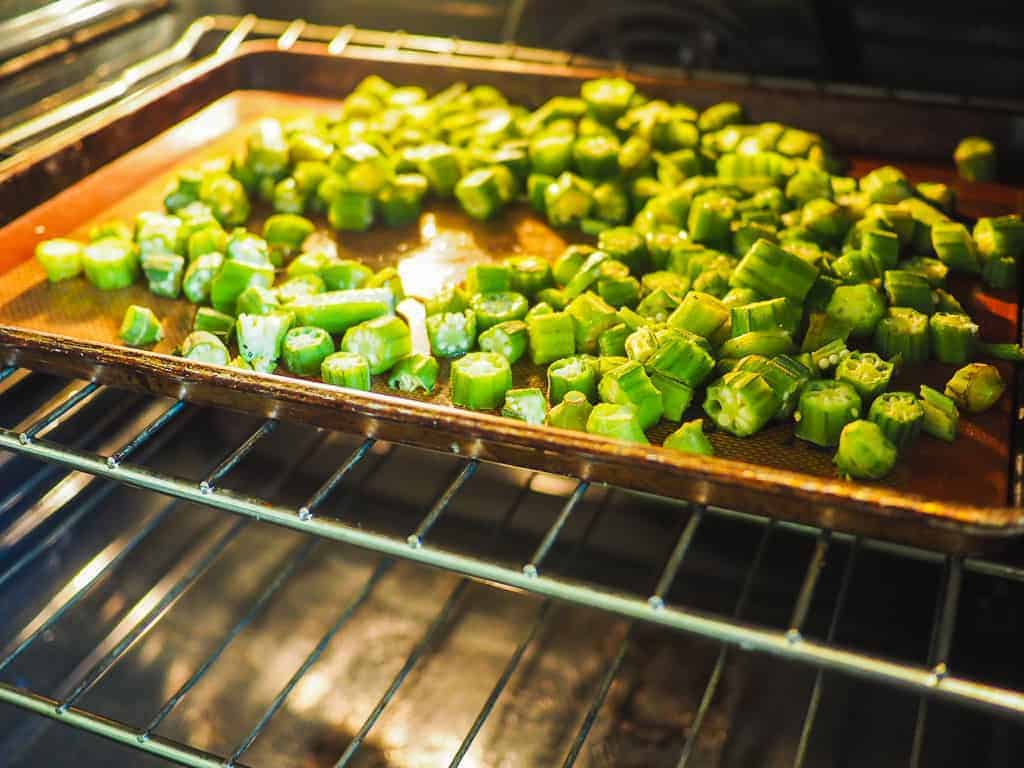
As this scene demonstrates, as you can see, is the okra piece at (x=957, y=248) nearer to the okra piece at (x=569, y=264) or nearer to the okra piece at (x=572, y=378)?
the okra piece at (x=569, y=264)

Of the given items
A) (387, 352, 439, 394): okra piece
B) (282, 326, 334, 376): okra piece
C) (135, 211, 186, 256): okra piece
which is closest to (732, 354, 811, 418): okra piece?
(387, 352, 439, 394): okra piece

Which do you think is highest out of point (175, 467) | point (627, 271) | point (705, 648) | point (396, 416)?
point (396, 416)

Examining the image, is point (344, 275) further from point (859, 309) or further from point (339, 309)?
point (859, 309)

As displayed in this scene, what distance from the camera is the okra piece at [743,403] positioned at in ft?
5.46

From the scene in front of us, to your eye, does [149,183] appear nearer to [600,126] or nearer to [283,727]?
[600,126]

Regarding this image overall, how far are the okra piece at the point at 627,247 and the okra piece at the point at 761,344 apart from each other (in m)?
0.41

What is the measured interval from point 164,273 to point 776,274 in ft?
4.24

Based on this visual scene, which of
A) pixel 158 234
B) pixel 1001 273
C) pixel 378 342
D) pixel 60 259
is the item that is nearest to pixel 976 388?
pixel 1001 273

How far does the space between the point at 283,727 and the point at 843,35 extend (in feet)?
7.97

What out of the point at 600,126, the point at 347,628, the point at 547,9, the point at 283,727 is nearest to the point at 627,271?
the point at 600,126

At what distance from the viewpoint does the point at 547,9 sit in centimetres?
383

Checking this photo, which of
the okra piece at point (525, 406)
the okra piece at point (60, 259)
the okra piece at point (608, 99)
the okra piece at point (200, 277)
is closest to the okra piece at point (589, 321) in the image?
the okra piece at point (525, 406)

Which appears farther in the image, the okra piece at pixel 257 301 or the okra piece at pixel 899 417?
the okra piece at pixel 257 301

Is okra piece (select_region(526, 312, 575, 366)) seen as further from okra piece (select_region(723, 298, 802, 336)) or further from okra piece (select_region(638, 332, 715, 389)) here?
okra piece (select_region(723, 298, 802, 336))
